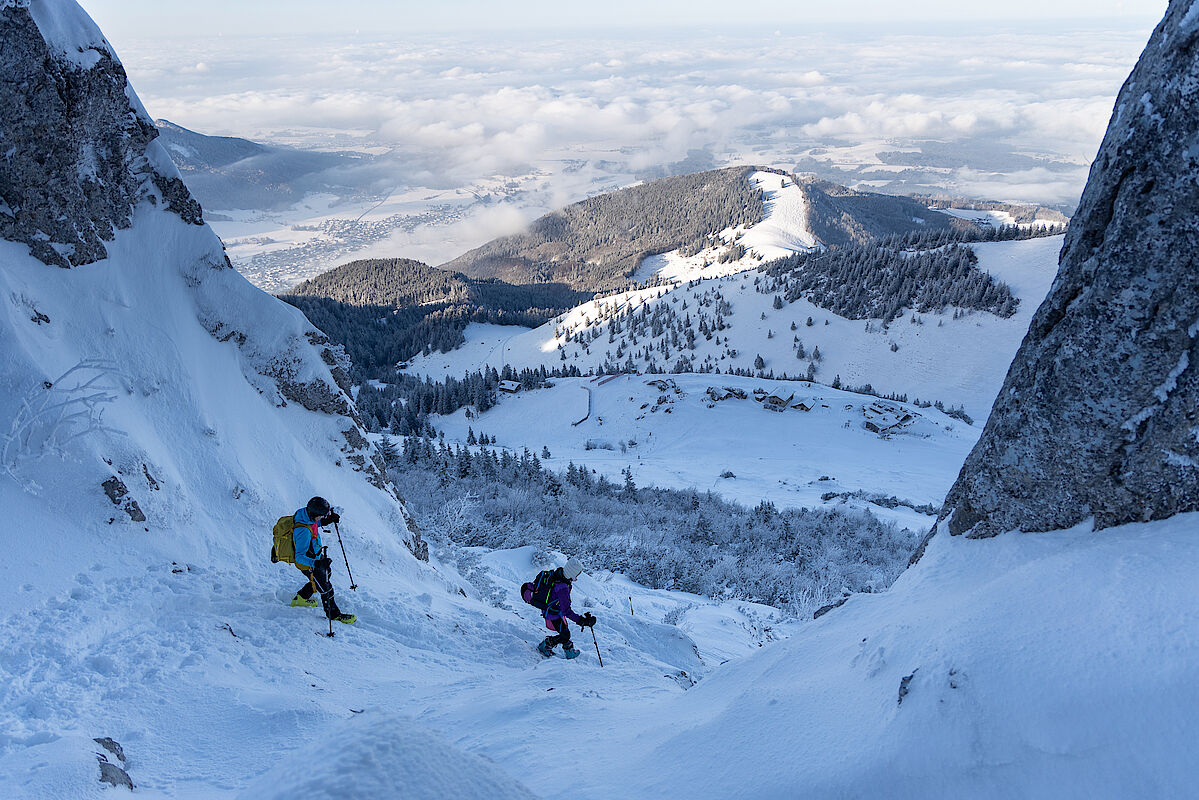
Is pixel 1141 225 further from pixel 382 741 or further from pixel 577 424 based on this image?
pixel 577 424

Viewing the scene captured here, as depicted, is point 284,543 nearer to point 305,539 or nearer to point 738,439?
point 305,539

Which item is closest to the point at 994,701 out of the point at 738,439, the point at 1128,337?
the point at 1128,337

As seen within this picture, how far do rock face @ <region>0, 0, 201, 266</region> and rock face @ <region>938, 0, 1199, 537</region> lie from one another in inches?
466

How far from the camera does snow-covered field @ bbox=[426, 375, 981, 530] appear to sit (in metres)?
27.5

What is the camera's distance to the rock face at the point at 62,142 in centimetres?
760

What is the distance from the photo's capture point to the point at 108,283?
848 centimetres

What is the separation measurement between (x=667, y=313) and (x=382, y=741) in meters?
85.5

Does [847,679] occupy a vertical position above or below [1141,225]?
below

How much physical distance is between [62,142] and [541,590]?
29.8ft

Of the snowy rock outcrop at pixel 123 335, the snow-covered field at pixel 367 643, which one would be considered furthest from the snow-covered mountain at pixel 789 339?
the snowy rock outcrop at pixel 123 335

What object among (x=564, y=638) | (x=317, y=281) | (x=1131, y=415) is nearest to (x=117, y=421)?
(x=564, y=638)

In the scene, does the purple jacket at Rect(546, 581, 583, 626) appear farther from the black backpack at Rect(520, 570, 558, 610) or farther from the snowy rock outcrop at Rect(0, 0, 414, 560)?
the snowy rock outcrop at Rect(0, 0, 414, 560)

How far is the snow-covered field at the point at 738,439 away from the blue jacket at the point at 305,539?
19.4 metres

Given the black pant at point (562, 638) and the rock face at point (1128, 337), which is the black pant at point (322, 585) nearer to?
the black pant at point (562, 638)
